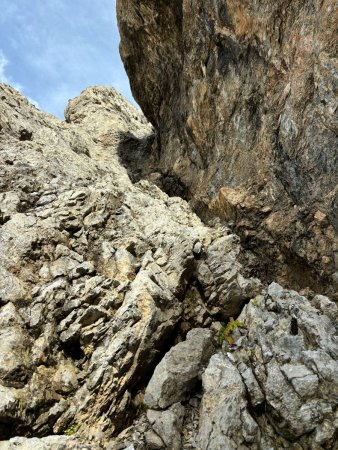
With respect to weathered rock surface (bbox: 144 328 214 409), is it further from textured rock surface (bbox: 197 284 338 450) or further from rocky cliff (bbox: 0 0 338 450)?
textured rock surface (bbox: 197 284 338 450)

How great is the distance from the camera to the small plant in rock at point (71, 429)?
1392cm

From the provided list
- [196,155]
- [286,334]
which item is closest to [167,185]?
[196,155]

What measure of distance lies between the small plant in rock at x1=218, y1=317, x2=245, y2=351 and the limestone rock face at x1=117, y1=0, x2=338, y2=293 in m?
4.61

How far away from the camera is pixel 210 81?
92.6ft

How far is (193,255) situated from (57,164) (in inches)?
540

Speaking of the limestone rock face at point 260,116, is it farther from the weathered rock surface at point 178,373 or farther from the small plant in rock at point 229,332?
the weathered rock surface at point 178,373

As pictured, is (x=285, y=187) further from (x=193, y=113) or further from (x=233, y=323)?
(x=193, y=113)

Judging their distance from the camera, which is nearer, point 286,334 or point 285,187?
point 286,334

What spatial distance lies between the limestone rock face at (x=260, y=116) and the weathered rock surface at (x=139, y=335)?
2727mm

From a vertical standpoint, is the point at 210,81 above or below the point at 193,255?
above

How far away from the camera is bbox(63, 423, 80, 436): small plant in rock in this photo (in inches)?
548

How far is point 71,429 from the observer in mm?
14055

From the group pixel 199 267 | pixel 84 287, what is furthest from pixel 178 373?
pixel 199 267

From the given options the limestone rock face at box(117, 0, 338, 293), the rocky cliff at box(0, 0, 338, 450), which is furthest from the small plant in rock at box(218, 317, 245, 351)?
the limestone rock face at box(117, 0, 338, 293)
